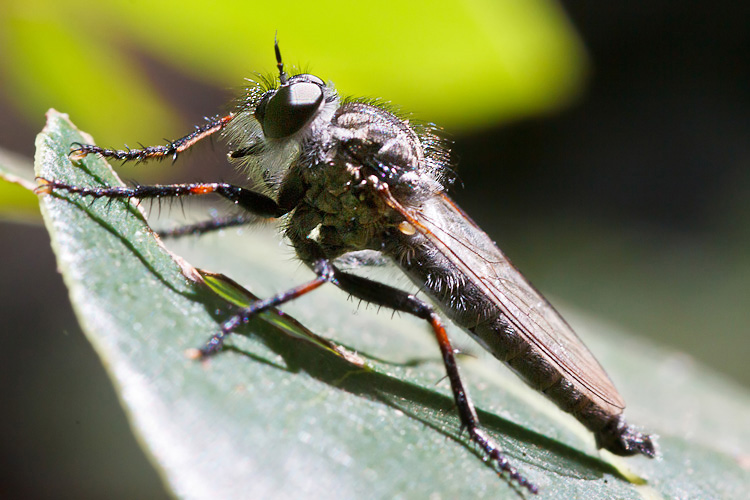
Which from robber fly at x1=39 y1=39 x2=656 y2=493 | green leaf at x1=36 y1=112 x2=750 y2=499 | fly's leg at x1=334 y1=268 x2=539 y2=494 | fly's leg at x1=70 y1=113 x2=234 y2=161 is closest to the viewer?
green leaf at x1=36 y1=112 x2=750 y2=499

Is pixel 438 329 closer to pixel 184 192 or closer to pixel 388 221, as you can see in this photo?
pixel 388 221

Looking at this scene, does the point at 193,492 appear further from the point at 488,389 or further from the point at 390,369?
the point at 488,389

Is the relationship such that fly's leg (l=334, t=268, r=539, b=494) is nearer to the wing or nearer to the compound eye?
the wing

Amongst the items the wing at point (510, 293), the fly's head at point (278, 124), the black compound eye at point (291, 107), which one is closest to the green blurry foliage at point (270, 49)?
the fly's head at point (278, 124)

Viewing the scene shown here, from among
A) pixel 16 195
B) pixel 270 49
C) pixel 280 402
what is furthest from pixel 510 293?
pixel 16 195

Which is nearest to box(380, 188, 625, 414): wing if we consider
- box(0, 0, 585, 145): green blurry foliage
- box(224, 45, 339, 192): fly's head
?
box(224, 45, 339, 192): fly's head

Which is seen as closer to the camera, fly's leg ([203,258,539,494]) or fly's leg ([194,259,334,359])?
fly's leg ([194,259,334,359])

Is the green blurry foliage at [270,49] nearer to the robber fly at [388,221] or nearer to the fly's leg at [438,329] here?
the robber fly at [388,221]
